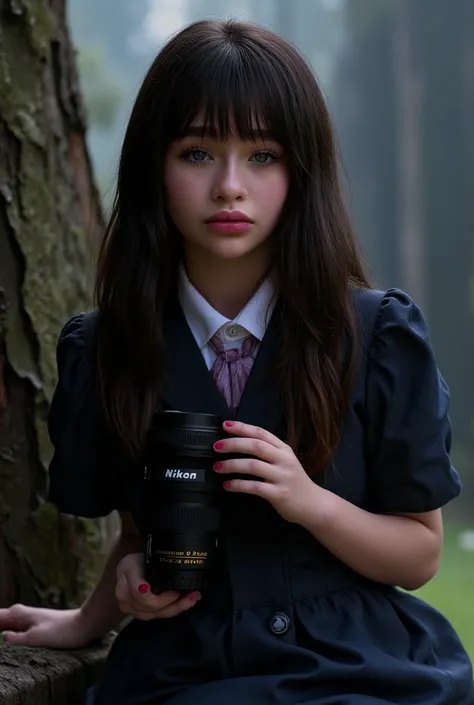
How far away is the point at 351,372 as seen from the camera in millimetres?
1441

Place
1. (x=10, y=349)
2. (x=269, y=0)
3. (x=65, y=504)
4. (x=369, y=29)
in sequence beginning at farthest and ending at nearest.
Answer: (x=269, y=0), (x=369, y=29), (x=10, y=349), (x=65, y=504)

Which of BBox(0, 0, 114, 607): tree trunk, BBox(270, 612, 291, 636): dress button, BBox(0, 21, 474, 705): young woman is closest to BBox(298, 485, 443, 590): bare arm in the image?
BBox(0, 21, 474, 705): young woman

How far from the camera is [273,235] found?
1501 mm

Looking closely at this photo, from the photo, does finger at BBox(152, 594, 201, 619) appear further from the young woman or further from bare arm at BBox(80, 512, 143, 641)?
bare arm at BBox(80, 512, 143, 641)

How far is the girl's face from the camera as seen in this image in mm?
1398

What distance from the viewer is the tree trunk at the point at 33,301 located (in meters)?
1.89

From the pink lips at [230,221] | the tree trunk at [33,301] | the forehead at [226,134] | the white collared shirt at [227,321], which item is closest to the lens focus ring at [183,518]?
the white collared shirt at [227,321]

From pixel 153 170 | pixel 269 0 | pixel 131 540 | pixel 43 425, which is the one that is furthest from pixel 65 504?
pixel 269 0

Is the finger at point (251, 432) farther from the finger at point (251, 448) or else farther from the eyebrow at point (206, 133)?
the eyebrow at point (206, 133)

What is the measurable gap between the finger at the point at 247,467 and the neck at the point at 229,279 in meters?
0.27

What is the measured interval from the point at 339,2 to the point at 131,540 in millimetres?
10973

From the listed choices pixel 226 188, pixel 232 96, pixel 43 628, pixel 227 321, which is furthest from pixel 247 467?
pixel 43 628

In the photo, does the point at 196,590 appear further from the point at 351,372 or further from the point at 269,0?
the point at 269,0

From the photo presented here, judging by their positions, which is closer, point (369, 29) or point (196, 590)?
point (196, 590)
